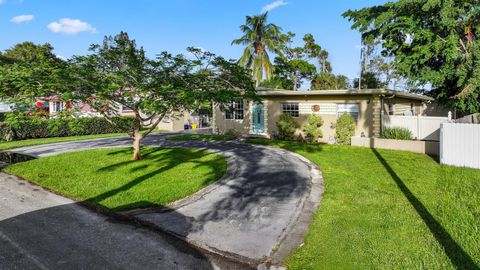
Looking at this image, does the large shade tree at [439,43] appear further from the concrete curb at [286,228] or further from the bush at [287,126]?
the concrete curb at [286,228]

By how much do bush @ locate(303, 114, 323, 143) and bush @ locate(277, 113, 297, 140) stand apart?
36.0 inches

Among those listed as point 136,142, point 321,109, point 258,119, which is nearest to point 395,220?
point 136,142

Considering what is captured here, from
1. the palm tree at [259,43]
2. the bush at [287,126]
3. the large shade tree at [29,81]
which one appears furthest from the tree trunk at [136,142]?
the palm tree at [259,43]

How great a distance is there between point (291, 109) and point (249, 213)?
1428cm

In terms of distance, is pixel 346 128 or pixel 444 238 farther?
pixel 346 128

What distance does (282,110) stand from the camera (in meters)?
21.0

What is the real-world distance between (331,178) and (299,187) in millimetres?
1361

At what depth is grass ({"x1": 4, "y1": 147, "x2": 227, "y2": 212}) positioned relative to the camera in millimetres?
8297

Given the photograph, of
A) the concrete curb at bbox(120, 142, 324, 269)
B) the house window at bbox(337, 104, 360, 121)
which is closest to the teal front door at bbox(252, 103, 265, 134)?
the house window at bbox(337, 104, 360, 121)

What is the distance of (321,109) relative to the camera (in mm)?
19094

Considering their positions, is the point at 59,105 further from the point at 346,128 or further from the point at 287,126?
the point at 346,128

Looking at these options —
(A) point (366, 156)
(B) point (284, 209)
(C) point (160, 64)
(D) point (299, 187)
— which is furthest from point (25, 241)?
(A) point (366, 156)

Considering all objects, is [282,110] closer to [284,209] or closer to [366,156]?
[366,156]

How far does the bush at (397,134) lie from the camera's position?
15808 millimetres
